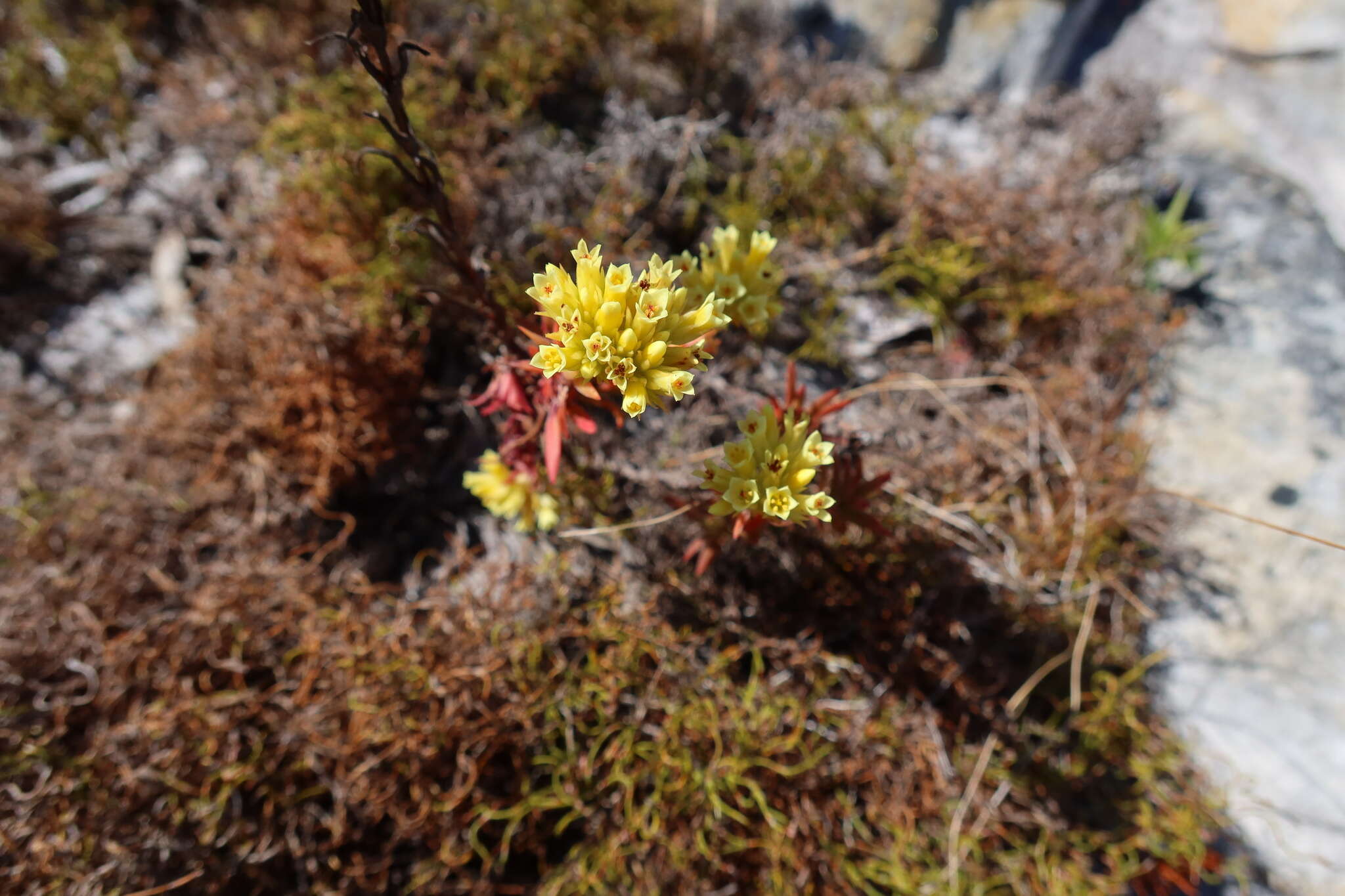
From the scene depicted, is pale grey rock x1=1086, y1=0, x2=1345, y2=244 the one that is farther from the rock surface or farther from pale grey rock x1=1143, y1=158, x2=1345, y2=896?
pale grey rock x1=1143, y1=158, x2=1345, y2=896

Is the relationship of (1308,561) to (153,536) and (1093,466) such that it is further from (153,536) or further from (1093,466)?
(153,536)

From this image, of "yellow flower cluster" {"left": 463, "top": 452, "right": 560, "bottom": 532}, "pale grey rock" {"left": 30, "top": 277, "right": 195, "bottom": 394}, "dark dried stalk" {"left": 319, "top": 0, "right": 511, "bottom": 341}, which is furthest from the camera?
"pale grey rock" {"left": 30, "top": 277, "right": 195, "bottom": 394}

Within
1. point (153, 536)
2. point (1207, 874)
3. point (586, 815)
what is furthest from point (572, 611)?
point (1207, 874)

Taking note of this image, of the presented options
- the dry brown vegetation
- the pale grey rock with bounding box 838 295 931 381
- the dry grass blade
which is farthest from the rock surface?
the pale grey rock with bounding box 838 295 931 381

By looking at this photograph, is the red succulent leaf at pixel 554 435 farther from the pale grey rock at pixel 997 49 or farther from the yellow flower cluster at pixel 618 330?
the pale grey rock at pixel 997 49

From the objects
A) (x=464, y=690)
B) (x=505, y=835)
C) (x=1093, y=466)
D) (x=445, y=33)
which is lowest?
(x=505, y=835)

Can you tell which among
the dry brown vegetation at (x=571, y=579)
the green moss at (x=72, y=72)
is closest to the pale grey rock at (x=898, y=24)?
the dry brown vegetation at (x=571, y=579)
